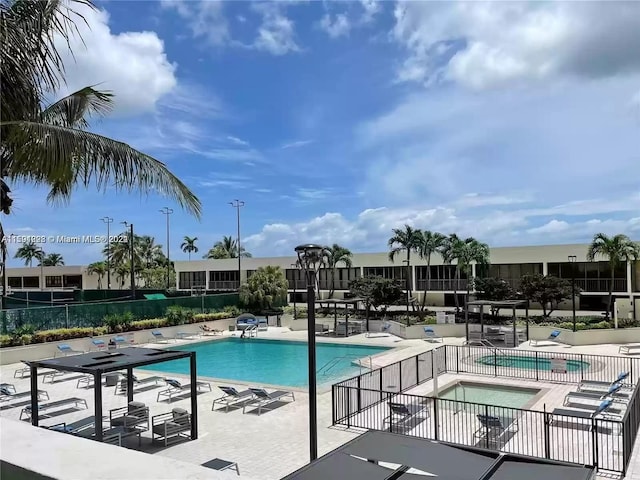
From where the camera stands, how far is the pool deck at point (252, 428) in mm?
10797

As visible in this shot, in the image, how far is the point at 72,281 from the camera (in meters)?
78.6

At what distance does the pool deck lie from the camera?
35.4 feet

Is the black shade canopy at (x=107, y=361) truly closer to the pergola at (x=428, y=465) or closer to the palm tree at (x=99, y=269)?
the pergola at (x=428, y=465)

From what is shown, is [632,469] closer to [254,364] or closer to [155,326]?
[254,364]

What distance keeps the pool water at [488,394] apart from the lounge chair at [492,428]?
4.03 m

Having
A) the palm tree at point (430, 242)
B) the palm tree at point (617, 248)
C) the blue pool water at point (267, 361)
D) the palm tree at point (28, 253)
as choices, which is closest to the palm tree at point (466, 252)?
the palm tree at point (430, 242)

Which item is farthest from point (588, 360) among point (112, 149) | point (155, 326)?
point (155, 326)

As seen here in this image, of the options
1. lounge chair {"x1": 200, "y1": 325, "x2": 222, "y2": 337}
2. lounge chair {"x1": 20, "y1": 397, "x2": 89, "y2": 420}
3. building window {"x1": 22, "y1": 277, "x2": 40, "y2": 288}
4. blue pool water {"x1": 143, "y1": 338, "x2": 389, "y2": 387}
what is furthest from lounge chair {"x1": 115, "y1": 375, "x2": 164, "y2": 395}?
building window {"x1": 22, "y1": 277, "x2": 40, "y2": 288}

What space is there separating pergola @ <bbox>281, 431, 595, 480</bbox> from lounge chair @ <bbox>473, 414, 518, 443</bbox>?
8.00m

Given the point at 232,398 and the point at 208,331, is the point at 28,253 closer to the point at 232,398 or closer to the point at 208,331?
the point at 208,331

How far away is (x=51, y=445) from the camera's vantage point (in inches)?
107

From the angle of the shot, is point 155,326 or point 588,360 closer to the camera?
point 588,360

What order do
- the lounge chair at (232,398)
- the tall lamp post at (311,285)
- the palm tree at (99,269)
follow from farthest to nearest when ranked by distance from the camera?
the palm tree at (99,269) < the lounge chair at (232,398) < the tall lamp post at (311,285)

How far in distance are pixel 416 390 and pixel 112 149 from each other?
40.8 ft
